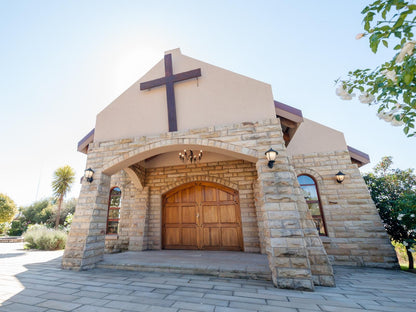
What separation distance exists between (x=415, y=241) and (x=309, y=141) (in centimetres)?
363

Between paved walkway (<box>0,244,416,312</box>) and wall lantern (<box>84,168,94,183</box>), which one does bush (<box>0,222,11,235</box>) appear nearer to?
paved walkway (<box>0,244,416,312</box>)

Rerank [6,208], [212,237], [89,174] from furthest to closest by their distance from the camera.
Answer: [6,208]
[212,237]
[89,174]

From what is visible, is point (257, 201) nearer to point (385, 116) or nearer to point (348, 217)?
point (348, 217)

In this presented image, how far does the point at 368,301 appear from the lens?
8.30ft

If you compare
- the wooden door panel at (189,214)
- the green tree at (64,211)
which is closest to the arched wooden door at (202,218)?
the wooden door panel at (189,214)

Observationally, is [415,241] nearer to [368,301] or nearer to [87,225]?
[368,301]

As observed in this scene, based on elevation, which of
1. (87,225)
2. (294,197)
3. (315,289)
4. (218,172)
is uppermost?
(218,172)

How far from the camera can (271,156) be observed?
3.73 m

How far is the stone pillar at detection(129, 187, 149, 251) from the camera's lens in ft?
20.9

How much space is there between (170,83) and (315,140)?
518 centimetres

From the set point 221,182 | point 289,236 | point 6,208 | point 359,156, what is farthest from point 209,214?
point 6,208

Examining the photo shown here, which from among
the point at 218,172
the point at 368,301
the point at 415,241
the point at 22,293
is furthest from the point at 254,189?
the point at 22,293

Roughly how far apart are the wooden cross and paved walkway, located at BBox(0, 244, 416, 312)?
11.2 ft

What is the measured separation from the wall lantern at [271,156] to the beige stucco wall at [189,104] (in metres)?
0.96
